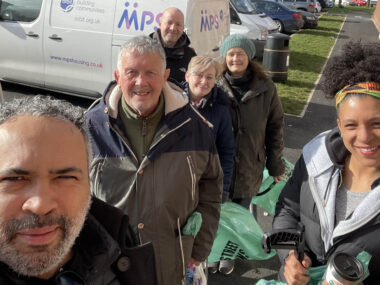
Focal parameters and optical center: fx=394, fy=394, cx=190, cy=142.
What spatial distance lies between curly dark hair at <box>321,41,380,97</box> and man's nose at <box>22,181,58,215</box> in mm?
1350

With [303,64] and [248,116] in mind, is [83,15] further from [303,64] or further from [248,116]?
[303,64]

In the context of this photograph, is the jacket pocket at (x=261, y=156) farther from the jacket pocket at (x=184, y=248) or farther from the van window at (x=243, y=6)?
the van window at (x=243, y=6)

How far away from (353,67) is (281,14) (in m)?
17.1

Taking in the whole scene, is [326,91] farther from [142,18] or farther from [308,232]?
[142,18]

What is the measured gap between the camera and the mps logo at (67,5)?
6.24m

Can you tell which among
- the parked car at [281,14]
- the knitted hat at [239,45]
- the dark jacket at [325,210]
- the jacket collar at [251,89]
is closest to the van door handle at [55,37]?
the knitted hat at [239,45]

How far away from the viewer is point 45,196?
3.45ft

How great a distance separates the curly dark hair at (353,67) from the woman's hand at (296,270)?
795mm

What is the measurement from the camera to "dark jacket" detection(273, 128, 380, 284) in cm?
162

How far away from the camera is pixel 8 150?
1.05 m

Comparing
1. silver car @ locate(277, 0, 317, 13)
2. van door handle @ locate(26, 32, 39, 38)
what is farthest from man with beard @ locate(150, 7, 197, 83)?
silver car @ locate(277, 0, 317, 13)

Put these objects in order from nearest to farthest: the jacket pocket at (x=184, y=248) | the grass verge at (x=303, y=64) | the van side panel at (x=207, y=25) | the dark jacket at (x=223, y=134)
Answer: the jacket pocket at (x=184, y=248) < the dark jacket at (x=223, y=134) < the van side panel at (x=207, y=25) < the grass verge at (x=303, y=64)

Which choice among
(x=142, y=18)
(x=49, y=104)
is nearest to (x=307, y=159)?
(x=49, y=104)

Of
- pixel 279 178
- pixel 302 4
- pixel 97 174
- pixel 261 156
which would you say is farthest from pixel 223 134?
pixel 302 4
